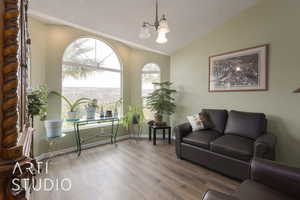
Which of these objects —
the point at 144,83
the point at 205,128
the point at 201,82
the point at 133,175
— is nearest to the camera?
the point at 133,175

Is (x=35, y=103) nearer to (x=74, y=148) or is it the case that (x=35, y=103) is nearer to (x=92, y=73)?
(x=74, y=148)

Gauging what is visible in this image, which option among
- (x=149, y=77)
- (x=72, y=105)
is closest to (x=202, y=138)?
(x=149, y=77)

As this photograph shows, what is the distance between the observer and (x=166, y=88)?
3770mm

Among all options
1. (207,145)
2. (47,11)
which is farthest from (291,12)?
(47,11)

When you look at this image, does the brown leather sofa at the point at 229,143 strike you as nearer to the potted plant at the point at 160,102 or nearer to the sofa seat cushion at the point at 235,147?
the sofa seat cushion at the point at 235,147

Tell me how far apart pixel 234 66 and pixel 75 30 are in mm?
3584

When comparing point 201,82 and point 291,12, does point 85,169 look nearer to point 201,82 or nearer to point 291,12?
point 201,82

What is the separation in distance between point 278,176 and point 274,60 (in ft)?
6.98

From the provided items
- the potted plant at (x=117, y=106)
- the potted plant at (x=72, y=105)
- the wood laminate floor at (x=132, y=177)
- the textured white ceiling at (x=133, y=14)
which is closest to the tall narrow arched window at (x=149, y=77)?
the potted plant at (x=117, y=106)

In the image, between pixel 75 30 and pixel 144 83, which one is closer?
pixel 75 30

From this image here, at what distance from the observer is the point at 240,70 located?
2.76 meters

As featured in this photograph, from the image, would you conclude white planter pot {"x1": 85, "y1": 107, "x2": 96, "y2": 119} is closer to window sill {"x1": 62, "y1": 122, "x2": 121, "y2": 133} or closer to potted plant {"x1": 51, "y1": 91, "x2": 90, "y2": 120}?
potted plant {"x1": 51, "y1": 91, "x2": 90, "y2": 120}

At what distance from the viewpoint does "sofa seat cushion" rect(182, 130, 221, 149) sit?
231cm

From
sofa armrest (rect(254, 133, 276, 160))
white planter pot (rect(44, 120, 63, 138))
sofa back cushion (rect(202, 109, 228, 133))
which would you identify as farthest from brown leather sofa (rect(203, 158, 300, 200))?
white planter pot (rect(44, 120, 63, 138))
